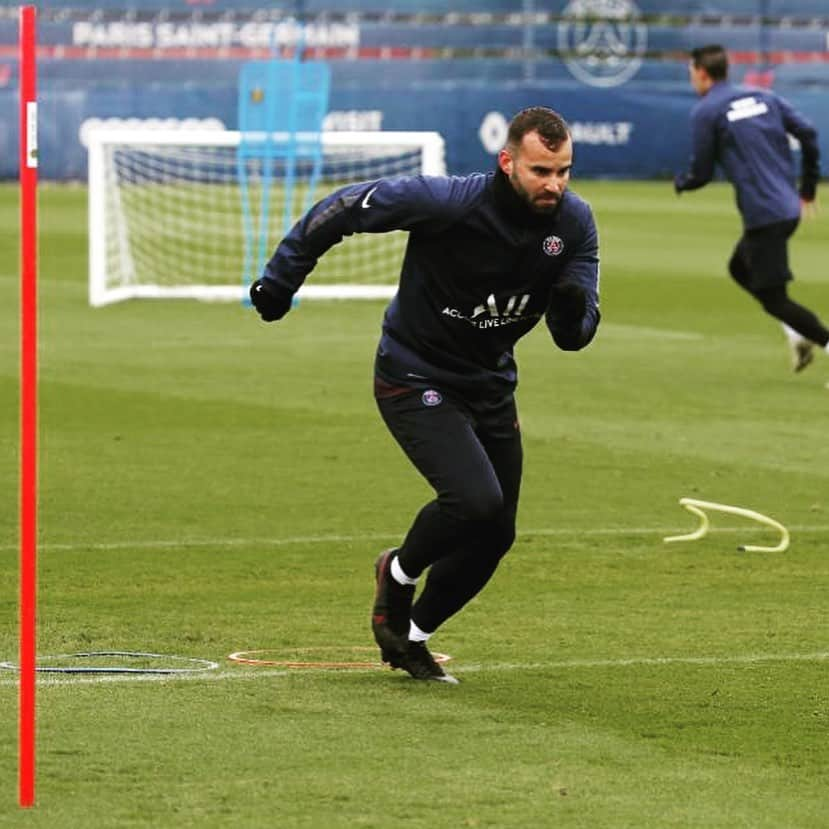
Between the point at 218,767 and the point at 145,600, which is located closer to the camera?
the point at 218,767

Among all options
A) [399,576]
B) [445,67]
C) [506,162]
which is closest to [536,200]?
[506,162]

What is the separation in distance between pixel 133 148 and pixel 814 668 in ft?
65.9

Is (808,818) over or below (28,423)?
below

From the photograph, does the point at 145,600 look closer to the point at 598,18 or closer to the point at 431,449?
the point at 431,449

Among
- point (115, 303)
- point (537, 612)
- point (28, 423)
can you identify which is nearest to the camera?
point (28, 423)

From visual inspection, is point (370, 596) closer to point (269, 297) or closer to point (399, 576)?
point (399, 576)

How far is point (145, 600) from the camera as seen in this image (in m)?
9.55

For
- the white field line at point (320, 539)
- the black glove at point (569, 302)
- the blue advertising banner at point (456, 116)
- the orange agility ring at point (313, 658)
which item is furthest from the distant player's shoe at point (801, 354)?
the blue advertising banner at point (456, 116)

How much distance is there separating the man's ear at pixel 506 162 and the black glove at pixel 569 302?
1.31 ft

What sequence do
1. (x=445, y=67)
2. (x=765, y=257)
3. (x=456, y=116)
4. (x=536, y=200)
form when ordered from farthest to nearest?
(x=445, y=67), (x=456, y=116), (x=765, y=257), (x=536, y=200)

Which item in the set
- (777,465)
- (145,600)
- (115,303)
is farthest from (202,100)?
(145,600)

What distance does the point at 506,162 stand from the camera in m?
7.77

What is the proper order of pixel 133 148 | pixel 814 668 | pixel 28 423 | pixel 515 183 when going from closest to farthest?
1. pixel 28 423
2. pixel 515 183
3. pixel 814 668
4. pixel 133 148

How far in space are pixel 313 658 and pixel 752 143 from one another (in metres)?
9.36
